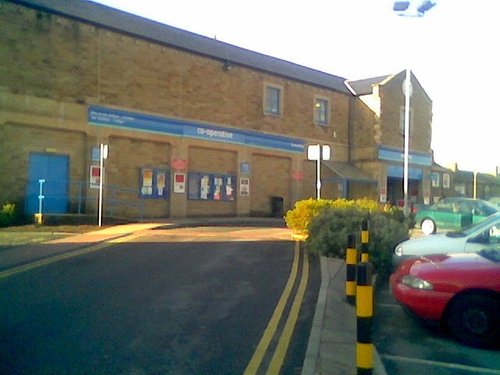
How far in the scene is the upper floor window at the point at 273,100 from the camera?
28.8 m

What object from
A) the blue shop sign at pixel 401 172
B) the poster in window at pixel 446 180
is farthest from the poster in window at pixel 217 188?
the poster in window at pixel 446 180

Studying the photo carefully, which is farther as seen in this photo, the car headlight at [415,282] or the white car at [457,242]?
the white car at [457,242]

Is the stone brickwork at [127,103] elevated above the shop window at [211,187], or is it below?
above

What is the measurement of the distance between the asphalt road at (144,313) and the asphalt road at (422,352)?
917 mm

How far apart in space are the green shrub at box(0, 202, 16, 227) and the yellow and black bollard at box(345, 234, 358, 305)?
13.6m

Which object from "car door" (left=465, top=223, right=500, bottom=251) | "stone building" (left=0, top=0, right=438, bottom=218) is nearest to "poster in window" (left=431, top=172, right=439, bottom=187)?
"stone building" (left=0, top=0, right=438, bottom=218)

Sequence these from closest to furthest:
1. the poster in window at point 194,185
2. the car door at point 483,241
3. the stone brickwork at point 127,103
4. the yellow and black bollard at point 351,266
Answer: the yellow and black bollard at point 351,266 < the car door at point 483,241 < the stone brickwork at point 127,103 < the poster in window at point 194,185

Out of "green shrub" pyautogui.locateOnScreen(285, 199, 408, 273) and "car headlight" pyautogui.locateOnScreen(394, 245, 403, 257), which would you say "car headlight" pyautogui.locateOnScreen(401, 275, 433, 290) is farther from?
"green shrub" pyautogui.locateOnScreen(285, 199, 408, 273)

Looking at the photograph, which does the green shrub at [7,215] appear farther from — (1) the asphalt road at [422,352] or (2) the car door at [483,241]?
(2) the car door at [483,241]

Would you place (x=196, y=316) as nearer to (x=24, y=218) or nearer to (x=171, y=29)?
(x=24, y=218)

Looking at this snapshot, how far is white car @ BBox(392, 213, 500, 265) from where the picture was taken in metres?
9.37

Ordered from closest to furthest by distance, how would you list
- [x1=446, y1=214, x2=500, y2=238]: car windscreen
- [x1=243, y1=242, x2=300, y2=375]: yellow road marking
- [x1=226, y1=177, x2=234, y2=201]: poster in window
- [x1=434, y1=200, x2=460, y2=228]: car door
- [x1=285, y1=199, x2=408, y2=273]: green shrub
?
[x1=243, y1=242, x2=300, y2=375]: yellow road marking, [x1=446, y1=214, x2=500, y2=238]: car windscreen, [x1=285, y1=199, x2=408, y2=273]: green shrub, [x1=434, y1=200, x2=460, y2=228]: car door, [x1=226, y1=177, x2=234, y2=201]: poster in window

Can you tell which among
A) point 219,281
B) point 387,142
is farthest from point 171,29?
point 219,281

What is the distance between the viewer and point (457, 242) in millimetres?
9570
